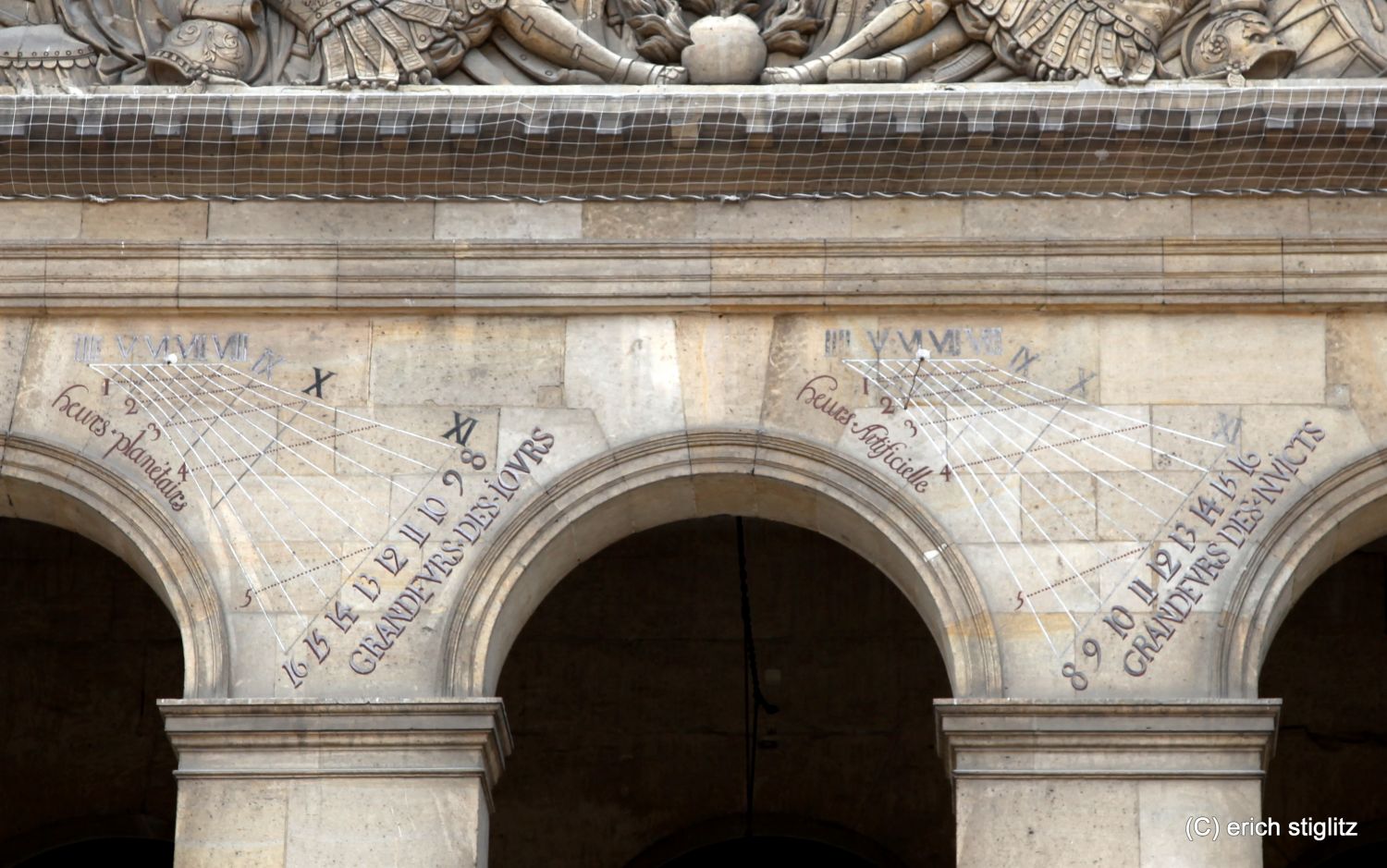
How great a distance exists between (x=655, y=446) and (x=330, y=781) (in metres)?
2.10

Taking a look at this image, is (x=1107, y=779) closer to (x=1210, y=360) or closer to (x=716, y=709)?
(x=1210, y=360)

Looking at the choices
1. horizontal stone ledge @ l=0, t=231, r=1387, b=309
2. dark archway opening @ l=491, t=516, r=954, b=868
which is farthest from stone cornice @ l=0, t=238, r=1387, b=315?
dark archway opening @ l=491, t=516, r=954, b=868

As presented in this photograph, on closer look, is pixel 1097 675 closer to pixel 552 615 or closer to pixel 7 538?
pixel 552 615

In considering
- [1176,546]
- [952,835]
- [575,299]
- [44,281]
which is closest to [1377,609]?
[952,835]

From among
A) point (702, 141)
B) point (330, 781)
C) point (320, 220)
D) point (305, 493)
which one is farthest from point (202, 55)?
point (330, 781)

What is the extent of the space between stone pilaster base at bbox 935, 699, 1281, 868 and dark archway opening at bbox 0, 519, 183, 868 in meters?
5.64

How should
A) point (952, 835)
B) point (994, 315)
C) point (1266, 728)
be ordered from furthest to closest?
1. point (952, 835)
2. point (994, 315)
3. point (1266, 728)

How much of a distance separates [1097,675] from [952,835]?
12.6ft

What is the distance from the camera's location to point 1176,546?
1427 cm

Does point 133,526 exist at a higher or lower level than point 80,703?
lower

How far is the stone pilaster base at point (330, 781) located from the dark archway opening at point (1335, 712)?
212 inches

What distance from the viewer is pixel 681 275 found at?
14805 millimetres

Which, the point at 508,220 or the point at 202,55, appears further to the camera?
the point at 202,55

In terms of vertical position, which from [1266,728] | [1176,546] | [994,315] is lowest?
[1266,728]
